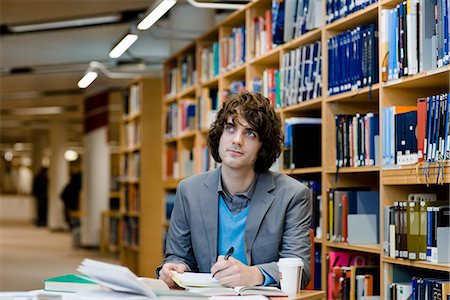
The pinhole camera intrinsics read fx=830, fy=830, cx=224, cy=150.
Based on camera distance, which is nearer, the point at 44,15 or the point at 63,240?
the point at 44,15

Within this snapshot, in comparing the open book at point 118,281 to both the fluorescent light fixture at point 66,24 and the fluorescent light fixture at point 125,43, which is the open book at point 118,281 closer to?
the fluorescent light fixture at point 125,43

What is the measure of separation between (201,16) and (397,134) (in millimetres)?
5477

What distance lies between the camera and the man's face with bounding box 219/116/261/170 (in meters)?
3.33

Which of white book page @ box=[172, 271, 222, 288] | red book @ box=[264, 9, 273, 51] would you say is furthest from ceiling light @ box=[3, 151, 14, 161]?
white book page @ box=[172, 271, 222, 288]

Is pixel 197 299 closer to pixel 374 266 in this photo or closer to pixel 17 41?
pixel 374 266

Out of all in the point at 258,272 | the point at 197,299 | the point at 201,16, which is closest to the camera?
the point at 197,299

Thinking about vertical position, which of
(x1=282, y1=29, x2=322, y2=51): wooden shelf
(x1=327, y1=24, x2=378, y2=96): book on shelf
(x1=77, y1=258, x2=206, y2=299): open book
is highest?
(x1=282, y1=29, x2=322, y2=51): wooden shelf

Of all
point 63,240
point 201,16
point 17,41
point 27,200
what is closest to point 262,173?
point 201,16

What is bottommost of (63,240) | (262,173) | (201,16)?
(63,240)

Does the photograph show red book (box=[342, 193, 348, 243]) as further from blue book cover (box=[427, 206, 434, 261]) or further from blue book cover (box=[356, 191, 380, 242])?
blue book cover (box=[427, 206, 434, 261])

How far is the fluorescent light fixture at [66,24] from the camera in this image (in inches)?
419

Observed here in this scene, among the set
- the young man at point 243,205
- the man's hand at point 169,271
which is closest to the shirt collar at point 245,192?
the young man at point 243,205

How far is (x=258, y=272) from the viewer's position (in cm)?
306

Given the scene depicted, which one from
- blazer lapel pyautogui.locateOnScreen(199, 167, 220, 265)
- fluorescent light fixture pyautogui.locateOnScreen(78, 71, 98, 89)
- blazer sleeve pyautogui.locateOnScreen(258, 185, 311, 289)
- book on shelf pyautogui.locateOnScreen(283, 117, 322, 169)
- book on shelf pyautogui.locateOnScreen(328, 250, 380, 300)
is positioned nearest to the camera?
blazer sleeve pyautogui.locateOnScreen(258, 185, 311, 289)
